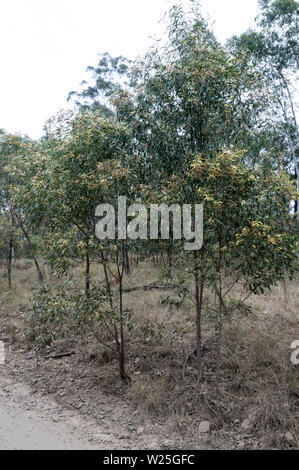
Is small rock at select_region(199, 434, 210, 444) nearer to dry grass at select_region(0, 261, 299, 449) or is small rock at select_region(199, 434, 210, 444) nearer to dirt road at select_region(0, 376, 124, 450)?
dry grass at select_region(0, 261, 299, 449)

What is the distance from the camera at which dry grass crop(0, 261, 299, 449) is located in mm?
4789

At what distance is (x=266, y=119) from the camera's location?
17.4 feet

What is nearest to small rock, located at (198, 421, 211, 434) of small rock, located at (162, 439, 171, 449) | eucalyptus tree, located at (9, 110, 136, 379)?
small rock, located at (162, 439, 171, 449)

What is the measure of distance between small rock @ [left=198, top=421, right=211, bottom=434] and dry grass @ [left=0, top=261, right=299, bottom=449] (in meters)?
0.09

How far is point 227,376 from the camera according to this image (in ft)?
19.1

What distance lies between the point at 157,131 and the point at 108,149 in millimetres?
750

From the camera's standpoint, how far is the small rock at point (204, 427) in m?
4.81

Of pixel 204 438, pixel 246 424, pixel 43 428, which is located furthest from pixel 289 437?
pixel 43 428

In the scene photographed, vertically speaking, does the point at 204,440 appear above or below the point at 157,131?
below

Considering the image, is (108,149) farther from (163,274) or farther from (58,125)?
(163,274)

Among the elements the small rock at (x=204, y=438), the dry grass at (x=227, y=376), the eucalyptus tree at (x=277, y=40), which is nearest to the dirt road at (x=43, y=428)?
the dry grass at (x=227, y=376)

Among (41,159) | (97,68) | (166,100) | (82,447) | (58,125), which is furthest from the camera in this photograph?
(97,68)

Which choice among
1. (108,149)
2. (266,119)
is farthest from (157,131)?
(266,119)

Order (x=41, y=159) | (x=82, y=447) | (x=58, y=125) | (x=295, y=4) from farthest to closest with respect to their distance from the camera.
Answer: (x=295, y=4) < (x=58, y=125) < (x=41, y=159) < (x=82, y=447)
